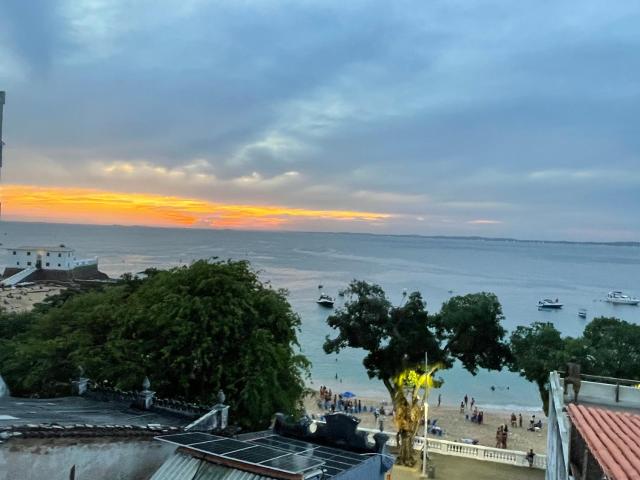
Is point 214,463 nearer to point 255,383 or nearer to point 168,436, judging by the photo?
point 168,436

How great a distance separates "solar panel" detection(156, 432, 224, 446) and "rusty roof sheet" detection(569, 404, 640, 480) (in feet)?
23.3

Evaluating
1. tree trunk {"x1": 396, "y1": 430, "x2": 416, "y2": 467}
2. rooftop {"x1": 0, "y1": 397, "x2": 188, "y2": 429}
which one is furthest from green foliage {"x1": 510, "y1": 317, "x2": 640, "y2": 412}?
rooftop {"x1": 0, "y1": 397, "x2": 188, "y2": 429}

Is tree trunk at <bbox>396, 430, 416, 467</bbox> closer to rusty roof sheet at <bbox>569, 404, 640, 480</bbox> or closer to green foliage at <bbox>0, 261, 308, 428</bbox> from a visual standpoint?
green foliage at <bbox>0, 261, 308, 428</bbox>

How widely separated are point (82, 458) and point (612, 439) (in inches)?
369

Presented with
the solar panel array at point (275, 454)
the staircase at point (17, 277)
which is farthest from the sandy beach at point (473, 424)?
the staircase at point (17, 277)

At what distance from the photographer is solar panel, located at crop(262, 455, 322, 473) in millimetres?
9657

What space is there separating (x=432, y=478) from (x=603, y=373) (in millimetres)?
8735

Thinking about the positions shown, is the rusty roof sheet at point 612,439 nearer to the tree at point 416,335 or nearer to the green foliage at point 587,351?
Answer: the green foliage at point 587,351

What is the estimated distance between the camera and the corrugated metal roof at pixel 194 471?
31.4 ft

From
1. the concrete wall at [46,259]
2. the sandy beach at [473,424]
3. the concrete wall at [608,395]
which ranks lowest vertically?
the sandy beach at [473,424]

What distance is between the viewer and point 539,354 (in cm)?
2552

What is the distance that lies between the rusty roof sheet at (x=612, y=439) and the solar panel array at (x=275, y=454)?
4494 mm

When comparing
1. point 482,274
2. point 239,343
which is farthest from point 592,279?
point 239,343

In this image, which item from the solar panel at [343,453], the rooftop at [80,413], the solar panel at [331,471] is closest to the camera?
the solar panel at [331,471]
